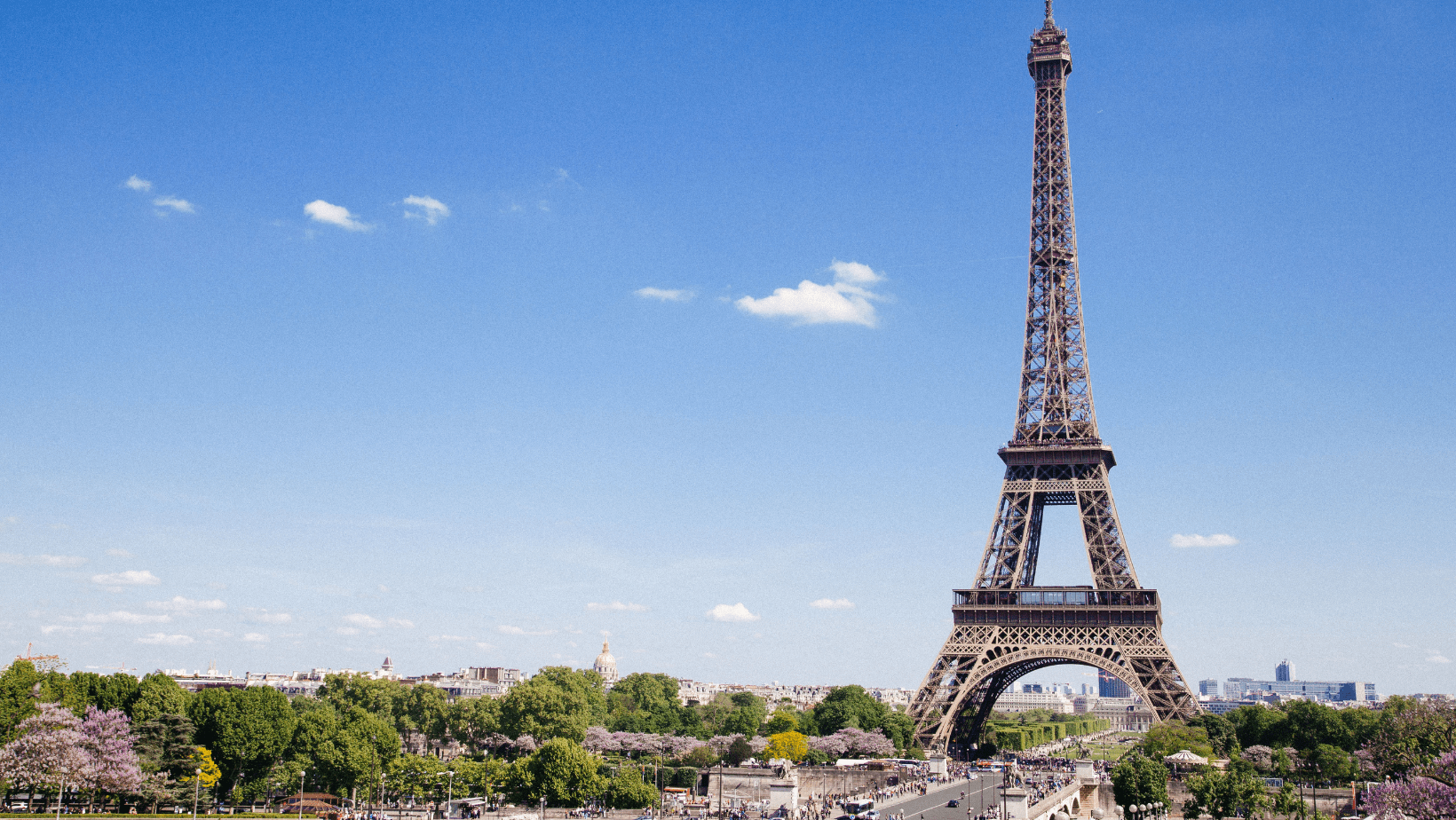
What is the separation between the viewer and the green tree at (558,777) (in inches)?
2670

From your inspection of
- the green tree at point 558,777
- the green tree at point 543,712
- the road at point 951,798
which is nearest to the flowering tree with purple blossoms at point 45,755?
the green tree at point 558,777

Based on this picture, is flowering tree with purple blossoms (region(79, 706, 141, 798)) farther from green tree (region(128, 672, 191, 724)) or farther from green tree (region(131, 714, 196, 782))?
green tree (region(128, 672, 191, 724))

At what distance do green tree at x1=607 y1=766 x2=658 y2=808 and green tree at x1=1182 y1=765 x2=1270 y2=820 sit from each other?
102 ft

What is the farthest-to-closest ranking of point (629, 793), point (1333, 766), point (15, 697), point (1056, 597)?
point (1056, 597), point (1333, 766), point (629, 793), point (15, 697)

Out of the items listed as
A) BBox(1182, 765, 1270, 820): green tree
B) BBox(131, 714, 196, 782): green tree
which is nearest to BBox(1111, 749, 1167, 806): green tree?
BBox(1182, 765, 1270, 820): green tree

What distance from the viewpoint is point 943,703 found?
282 feet

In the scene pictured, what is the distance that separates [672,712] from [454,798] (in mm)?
53028

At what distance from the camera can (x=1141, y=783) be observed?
225 ft

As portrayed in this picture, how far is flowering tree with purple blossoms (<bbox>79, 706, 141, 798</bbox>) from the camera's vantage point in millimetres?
58875

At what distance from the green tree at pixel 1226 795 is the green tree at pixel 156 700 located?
5750 centimetres

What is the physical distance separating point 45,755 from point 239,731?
12.7m

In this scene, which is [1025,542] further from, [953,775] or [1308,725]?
[1308,725]

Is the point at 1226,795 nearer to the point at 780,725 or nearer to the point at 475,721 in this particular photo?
the point at 780,725

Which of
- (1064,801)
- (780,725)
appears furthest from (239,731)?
(780,725)
